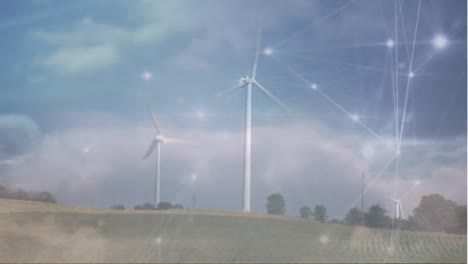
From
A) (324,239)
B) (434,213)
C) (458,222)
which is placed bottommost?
(324,239)

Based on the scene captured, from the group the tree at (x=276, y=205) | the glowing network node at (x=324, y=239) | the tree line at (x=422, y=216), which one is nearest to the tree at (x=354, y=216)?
the tree line at (x=422, y=216)

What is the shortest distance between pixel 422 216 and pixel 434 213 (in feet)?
1.45

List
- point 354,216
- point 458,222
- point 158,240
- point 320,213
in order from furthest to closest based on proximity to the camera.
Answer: point 354,216
point 320,213
point 458,222
point 158,240

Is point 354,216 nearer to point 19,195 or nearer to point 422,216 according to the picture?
point 422,216

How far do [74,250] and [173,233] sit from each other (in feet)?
8.10

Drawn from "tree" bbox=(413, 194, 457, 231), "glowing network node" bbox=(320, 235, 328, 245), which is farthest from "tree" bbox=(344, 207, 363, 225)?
"glowing network node" bbox=(320, 235, 328, 245)

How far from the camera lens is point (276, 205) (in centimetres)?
1847

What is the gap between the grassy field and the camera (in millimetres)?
10352

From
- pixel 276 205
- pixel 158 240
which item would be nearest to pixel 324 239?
pixel 158 240

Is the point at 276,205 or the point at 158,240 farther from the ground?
the point at 276,205

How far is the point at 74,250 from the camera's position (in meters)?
11.1

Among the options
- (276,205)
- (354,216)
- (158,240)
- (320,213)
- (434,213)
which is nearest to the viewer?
(158,240)

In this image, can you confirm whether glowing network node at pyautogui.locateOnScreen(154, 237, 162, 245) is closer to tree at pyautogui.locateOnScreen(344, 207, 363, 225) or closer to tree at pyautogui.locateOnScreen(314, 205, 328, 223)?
tree at pyautogui.locateOnScreen(314, 205, 328, 223)

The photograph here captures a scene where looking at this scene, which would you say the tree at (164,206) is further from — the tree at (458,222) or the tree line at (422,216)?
the tree at (458,222)
